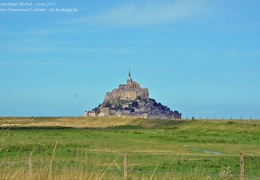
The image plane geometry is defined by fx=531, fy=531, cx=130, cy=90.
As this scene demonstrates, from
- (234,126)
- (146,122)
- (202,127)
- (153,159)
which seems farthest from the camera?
(146,122)

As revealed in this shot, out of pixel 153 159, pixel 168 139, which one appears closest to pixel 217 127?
pixel 168 139

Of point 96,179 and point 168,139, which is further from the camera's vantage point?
point 168,139

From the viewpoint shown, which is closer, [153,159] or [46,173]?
[46,173]

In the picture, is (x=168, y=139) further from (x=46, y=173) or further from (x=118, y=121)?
(x=118, y=121)

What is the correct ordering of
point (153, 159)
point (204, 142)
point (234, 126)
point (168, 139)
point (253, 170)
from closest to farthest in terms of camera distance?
point (253, 170) → point (153, 159) → point (204, 142) → point (168, 139) → point (234, 126)

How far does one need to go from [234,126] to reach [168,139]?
868 inches

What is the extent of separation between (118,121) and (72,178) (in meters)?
114

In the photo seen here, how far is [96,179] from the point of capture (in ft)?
25.8

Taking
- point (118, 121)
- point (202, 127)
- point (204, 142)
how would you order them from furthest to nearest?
point (118, 121)
point (202, 127)
point (204, 142)

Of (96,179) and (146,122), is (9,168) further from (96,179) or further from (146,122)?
(146,122)

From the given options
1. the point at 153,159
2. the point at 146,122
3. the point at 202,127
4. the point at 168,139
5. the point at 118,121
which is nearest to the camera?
the point at 153,159

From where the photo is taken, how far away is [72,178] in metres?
7.76

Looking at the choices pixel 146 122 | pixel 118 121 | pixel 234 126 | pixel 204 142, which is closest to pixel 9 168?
pixel 204 142

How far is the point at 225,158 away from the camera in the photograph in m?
27.8
